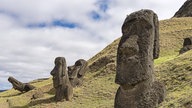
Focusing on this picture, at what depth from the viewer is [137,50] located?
14.1 m

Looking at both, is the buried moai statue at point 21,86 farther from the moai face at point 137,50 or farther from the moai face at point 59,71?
the moai face at point 137,50

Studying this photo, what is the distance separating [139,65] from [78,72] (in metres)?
22.7

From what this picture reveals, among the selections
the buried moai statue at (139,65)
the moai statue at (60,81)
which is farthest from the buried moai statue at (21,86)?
the buried moai statue at (139,65)

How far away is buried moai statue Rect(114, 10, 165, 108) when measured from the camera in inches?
540

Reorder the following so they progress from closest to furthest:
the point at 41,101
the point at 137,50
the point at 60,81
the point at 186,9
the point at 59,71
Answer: the point at 137,50 → the point at 41,101 → the point at 60,81 → the point at 59,71 → the point at 186,9

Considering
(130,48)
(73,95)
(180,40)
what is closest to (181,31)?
(180,40)

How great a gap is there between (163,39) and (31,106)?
2726cm

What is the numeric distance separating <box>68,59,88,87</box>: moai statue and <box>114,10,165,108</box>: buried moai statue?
19847 millimetres

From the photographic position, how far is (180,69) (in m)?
25.3

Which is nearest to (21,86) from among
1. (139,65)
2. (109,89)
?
(109,89)

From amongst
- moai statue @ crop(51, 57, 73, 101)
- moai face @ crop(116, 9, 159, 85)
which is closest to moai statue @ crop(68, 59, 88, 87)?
moai statue @ crop(51, 57, 73, 101)

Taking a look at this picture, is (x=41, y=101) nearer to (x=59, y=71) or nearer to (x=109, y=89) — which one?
(x=59, y=71)

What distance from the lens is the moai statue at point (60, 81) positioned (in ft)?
96.3

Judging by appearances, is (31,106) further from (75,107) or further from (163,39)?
(163,39)
